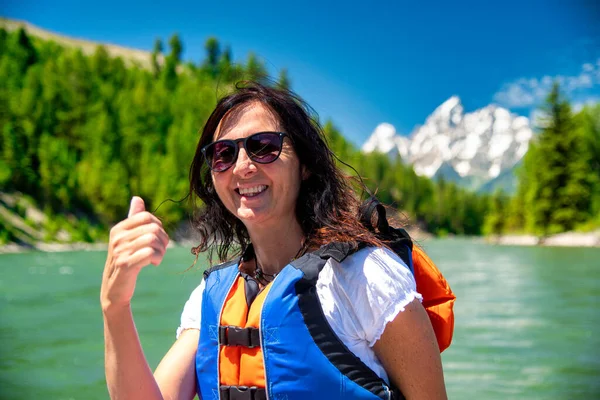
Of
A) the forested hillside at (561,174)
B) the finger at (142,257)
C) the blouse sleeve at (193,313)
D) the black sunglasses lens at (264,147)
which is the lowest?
the blouse sleeve at (193,313)

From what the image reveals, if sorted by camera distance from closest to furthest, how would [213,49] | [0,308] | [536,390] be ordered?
[536,390] → [0,308] → [213,49]

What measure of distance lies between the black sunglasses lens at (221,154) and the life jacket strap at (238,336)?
1.74 ft

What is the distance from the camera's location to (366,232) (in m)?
1.75

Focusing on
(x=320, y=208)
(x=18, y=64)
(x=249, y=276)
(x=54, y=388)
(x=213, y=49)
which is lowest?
(x=54, y=388)

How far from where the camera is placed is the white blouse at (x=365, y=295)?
1.54 meters

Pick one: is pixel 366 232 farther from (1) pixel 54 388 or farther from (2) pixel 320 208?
(1) pixel 54 388

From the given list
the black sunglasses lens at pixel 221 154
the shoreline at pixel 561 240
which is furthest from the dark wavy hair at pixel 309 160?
the shoreline at pixel 561 240

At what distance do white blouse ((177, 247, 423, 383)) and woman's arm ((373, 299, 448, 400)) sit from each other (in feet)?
0.09

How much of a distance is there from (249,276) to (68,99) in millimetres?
69294

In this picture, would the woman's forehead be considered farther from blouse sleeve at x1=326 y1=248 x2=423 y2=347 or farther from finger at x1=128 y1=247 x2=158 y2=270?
finger at x1=128 y1=247 x2=158 y2=270

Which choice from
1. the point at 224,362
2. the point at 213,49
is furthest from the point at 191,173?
the point at 213,49

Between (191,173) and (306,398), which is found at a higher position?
(191,173)

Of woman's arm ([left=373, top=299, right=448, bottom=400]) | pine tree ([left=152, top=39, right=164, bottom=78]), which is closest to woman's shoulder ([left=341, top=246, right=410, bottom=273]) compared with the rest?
woman's arm ([left=373, top=299, right=448, bottom=400])

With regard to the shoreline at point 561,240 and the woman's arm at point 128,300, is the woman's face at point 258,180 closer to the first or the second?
the woman's arm at point 128,300
